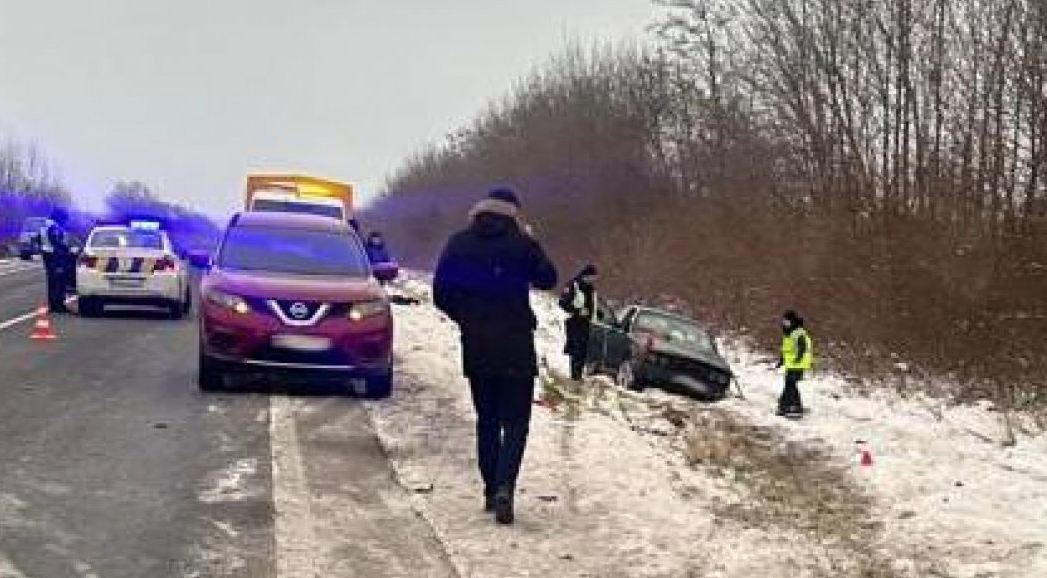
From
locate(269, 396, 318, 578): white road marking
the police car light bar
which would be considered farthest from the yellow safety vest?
the police car light bar

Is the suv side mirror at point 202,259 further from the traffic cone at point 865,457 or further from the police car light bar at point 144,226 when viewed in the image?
the traffic cone at point 865,457

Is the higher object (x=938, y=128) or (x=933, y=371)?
(x=938, y=128)

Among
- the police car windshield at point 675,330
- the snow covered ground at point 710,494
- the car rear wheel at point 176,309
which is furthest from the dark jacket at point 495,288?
the car rear wheel at point 176,309

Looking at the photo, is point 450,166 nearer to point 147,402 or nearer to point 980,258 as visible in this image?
point 980,258

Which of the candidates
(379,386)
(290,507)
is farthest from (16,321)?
(290,507)

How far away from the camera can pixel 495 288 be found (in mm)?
7371

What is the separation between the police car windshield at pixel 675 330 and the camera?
1906 centimetres

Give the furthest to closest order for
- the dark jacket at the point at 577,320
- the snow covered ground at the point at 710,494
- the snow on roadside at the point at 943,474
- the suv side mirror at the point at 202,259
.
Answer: the dark jacket at the point at 577,320
the suv side mirror at the point at 202,259
the snow on roadside at the point at 943,474
the snow covered ground at the point at 710,494

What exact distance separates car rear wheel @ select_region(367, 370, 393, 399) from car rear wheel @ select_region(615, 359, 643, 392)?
655 cm

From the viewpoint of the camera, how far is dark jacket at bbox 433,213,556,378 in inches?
289

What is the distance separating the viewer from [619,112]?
4819 centimetres

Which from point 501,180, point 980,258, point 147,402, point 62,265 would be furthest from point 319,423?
point 501,180

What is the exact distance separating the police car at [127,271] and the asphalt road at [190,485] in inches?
293

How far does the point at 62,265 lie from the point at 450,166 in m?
56.3
